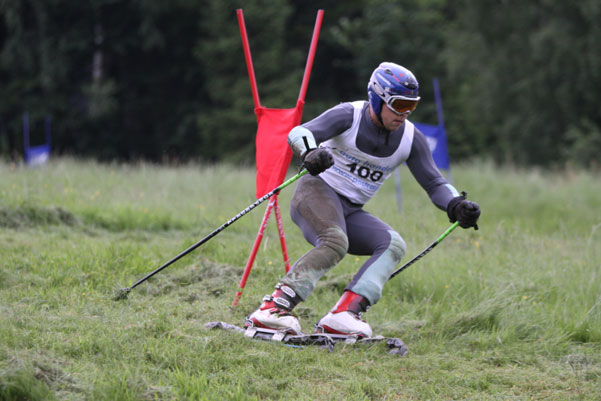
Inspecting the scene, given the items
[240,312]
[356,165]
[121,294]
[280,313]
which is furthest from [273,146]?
[121,294]

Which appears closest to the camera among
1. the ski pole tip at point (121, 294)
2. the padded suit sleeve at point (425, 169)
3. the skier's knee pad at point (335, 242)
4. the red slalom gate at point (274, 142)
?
the skier's knee pad at point (335, 242)

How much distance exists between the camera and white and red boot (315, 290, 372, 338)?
16.3ft

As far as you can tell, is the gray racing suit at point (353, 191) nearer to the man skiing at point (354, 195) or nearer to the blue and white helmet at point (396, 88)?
the man skiing at point (354, 195)

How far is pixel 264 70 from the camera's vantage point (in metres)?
27.8

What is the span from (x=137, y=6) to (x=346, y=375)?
27.0m

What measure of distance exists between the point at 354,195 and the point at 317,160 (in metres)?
0.74

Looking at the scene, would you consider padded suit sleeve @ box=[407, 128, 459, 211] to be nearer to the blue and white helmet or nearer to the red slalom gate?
the blue and white helmet

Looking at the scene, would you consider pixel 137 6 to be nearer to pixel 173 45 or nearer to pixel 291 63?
pixel 173 45

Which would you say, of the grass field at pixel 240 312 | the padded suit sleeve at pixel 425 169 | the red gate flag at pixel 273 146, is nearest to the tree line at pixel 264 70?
the grass field at pixel 240 312

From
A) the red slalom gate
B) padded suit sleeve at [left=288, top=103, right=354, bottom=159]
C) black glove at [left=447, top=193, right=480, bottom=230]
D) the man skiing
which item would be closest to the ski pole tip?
the red slalom gate

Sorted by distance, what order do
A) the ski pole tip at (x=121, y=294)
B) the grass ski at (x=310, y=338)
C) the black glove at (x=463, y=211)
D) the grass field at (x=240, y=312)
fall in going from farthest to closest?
the ski pole tip at (x=121, y=294) → the black glove at (x=463, y=211) → the grass ski at (x=310, y=338) → the grass field at (x=240, y=312)

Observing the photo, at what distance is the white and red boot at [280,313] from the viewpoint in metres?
4.81

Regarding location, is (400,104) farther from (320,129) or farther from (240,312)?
(240,312)

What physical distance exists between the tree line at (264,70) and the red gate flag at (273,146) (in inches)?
791
